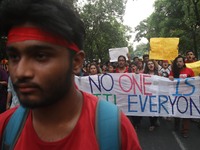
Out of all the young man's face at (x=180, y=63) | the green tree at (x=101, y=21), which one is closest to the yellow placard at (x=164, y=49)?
the young man's face at (x=180, y=63)

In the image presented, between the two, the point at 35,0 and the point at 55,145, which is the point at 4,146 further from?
the point at 35,0

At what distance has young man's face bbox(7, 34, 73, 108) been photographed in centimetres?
129

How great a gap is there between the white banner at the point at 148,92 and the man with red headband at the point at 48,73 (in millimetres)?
5492

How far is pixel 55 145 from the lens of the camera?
1395 millimetres

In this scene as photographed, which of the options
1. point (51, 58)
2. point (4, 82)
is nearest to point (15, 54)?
point (51, 58)

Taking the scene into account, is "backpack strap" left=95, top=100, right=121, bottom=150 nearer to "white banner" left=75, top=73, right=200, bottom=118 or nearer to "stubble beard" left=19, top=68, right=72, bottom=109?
"stubble beard" left=19, top=68, right=72, bottom=109

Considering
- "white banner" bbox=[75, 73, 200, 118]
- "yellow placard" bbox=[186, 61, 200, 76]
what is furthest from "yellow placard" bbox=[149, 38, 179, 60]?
"white banner" bbox=[75, 73, 200, 118]

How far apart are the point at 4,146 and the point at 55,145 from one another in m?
0.22

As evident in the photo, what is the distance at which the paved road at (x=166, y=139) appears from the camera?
228 inches

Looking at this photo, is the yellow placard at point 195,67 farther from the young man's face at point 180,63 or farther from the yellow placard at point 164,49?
the yellow placard at point 164,49

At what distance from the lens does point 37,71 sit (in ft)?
4.26

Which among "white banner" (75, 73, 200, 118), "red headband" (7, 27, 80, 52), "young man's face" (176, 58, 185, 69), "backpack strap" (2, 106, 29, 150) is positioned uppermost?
"red headband" (7, 27, 80, 52)

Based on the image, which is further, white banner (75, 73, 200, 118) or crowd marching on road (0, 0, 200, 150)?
white banner (75, 73, 200, 118)

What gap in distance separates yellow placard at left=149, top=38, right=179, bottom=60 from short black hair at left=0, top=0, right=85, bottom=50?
7.89 m
